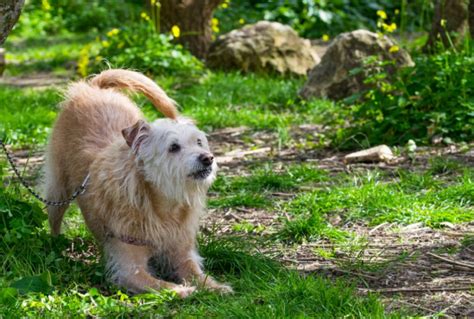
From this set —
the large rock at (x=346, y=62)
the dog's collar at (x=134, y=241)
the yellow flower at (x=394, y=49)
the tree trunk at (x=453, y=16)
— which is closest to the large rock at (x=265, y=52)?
the large rock at (x=346, y=62)

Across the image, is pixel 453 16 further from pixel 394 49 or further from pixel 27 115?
pixel 27 115

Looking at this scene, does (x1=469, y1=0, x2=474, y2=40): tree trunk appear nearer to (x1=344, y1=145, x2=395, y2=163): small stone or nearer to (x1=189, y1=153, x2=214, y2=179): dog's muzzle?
(x1=344, y1=145, x2=395, y2=163): small stone

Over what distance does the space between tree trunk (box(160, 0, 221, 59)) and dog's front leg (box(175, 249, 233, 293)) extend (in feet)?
23.4

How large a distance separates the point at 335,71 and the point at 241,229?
13.8 ft

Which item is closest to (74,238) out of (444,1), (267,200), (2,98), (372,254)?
(267,200)

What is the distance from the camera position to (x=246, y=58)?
11.2 m

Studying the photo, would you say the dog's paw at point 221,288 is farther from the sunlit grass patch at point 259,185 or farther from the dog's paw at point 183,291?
the sunlit grass patch at point 259,185

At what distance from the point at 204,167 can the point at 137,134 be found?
1.43 ft

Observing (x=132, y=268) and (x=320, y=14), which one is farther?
(x=320, y=14)

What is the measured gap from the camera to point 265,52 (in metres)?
11.2

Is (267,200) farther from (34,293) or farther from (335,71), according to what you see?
(335,71)

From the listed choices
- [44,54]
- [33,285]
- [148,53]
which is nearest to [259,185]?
[33,285]

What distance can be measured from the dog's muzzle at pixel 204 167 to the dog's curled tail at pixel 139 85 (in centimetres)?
90

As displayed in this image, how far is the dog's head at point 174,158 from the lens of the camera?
14.7 feet
